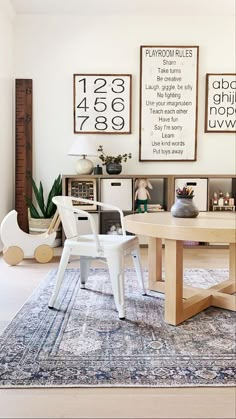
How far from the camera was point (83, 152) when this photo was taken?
411cm

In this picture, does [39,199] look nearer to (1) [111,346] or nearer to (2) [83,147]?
(2) [83,147]

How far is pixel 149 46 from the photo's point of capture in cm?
439

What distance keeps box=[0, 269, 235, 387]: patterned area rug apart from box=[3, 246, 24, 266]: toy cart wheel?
94 centimetres

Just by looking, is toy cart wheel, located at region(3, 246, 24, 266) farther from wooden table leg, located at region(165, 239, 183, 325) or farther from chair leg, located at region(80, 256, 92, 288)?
wooden table leg, located at region(165, 239, 183, 325)

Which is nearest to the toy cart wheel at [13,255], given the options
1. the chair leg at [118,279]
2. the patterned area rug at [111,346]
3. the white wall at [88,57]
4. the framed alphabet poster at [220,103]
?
the patterned area rug at [111,346]

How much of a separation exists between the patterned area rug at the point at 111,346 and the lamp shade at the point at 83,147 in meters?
1.90

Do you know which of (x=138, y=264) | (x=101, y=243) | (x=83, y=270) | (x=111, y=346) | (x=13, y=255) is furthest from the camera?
(x=13, y=255)

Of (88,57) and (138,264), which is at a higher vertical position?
(88,57)

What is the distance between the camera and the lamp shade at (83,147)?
4.11 m

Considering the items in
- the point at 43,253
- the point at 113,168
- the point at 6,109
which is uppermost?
the point at 6,109

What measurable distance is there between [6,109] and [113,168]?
127 centimetres

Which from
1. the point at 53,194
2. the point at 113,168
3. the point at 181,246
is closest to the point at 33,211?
the point at 53,194

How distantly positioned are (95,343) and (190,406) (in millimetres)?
596

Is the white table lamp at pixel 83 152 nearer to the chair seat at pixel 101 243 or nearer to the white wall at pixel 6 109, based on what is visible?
the white wall at pixel 6 109
